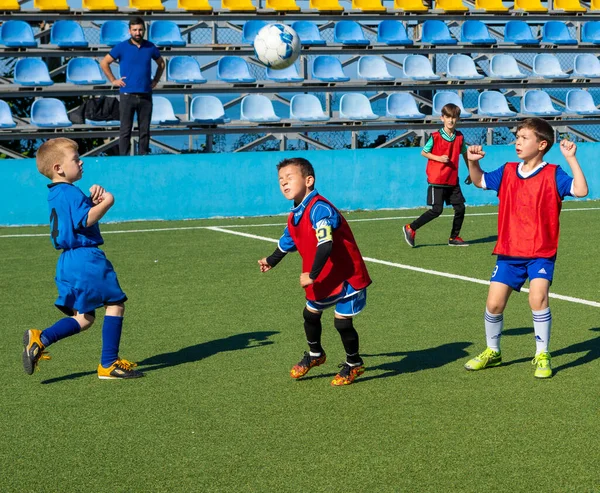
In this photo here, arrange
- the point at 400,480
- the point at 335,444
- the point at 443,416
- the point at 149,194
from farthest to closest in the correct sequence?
1. the point at 149,194
2. the point at 443,416
3. the point at 335,444
4. the point at 400,480

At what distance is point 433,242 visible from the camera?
37.9ft

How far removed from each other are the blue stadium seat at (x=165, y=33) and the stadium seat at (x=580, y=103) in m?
8.10

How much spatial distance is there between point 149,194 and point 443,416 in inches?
410

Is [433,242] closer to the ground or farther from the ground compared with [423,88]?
closer to the ground

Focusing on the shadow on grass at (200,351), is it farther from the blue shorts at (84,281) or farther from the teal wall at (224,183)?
the teal wall at (224,183)

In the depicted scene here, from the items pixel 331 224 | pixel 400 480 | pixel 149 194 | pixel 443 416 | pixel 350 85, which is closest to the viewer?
pixel 400 480

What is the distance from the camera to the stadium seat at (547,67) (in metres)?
20.1

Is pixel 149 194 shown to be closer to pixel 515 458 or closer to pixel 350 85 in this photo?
pixel 350 85

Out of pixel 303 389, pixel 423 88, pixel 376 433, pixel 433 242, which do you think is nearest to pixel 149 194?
pixel 433 242

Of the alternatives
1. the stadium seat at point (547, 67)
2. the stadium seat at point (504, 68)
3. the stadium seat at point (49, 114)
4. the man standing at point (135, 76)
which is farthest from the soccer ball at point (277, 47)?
the stadium seat at point (547, 67)

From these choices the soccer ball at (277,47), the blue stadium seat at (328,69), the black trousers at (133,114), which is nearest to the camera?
the soccer ball at (277,47)

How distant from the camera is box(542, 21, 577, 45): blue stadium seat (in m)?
20.9

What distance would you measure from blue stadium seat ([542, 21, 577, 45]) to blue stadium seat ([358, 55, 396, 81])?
4.32 m

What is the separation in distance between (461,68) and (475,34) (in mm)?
1239
